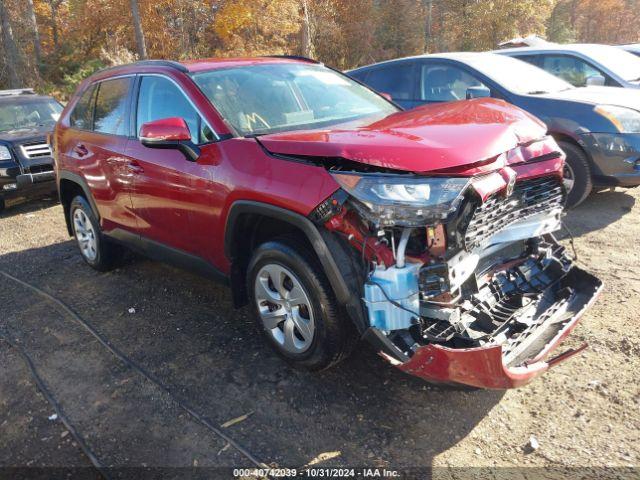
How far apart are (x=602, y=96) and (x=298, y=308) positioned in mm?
4670

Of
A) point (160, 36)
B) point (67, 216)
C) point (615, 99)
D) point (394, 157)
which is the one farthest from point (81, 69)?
point (394, 157)

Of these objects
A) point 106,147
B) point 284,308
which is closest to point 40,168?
point 106,147

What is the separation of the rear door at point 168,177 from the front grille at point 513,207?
5.30 ft

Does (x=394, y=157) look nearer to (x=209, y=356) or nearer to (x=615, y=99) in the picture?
(x=209, y=356)

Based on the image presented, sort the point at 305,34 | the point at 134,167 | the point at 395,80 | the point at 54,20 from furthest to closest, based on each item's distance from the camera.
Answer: the point at 54,20 → the point at 305,34 → the point at 395,80 → the point at 134,167

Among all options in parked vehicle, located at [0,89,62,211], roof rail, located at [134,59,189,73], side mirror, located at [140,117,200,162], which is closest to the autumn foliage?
parked vehicle, located at [0,89,62,211]

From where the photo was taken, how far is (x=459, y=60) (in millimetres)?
6262

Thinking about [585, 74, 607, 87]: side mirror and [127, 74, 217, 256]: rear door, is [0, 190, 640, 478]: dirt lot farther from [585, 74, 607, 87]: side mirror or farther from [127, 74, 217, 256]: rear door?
[585, 74, 607, 87]: side mirror

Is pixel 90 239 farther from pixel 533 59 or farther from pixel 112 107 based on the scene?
pixel 533 59

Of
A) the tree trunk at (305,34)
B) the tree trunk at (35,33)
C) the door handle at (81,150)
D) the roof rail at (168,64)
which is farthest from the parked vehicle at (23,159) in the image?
the tree trunk at (35,33)

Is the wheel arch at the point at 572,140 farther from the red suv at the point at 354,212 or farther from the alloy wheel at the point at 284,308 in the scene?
the alloy wheel at the point at 284,308

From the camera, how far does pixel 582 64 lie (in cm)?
719

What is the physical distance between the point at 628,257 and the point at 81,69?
23521mm

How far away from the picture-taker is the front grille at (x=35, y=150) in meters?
7.68
